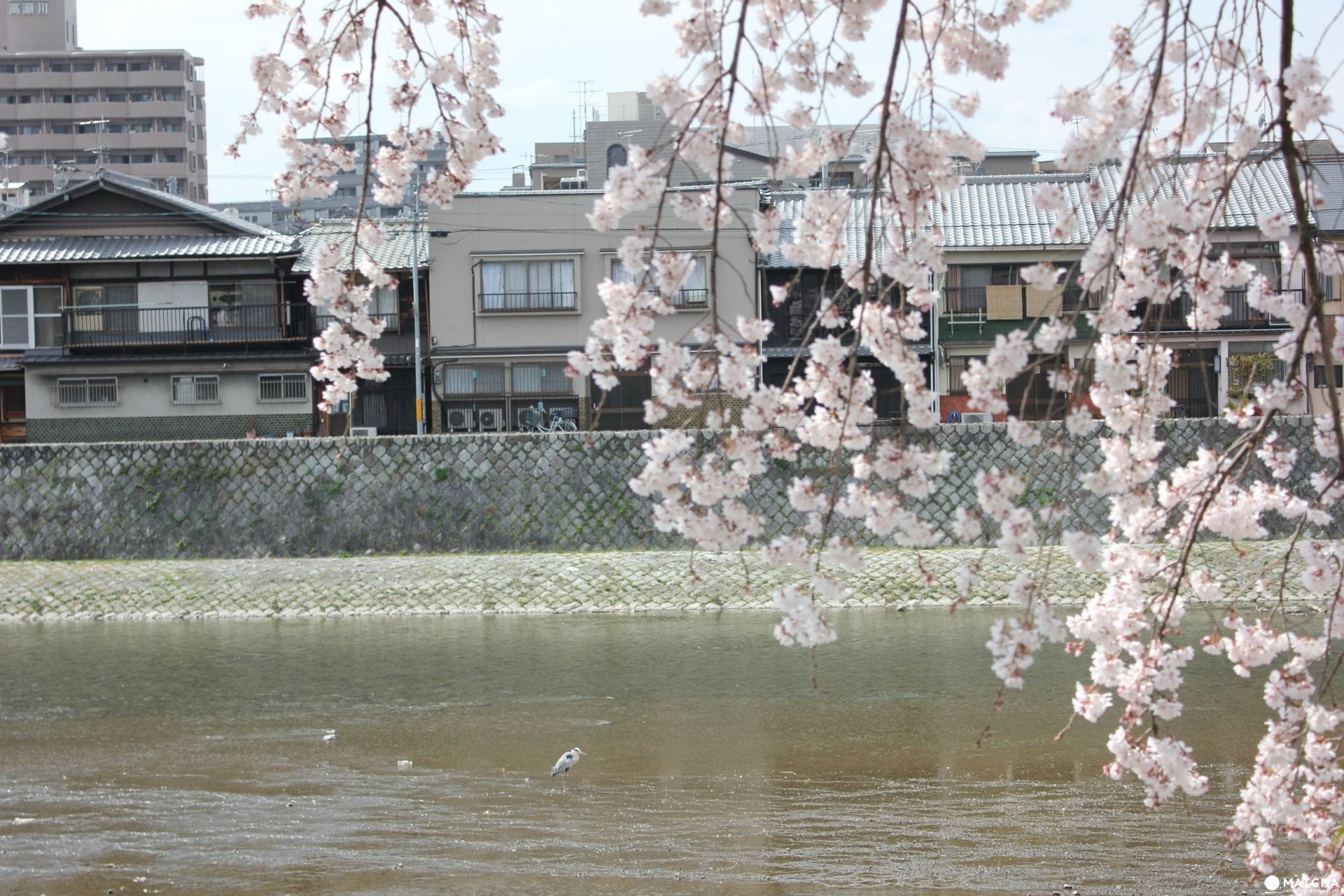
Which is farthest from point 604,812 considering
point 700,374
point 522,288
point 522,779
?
point 522,288

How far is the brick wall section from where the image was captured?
22.2m

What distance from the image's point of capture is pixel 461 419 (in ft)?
72.0

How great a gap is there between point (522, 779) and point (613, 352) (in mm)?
5162

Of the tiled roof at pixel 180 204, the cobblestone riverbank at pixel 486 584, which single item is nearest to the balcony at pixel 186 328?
the tiled roof at pixel 180 204

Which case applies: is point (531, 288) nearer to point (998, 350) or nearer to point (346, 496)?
point (346, 496)

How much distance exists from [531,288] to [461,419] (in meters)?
2.49

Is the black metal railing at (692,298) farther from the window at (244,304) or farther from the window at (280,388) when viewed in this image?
the window at (244,304)

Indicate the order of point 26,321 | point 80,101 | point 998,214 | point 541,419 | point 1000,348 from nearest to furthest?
point 1000,348, point 541,419, point 998,214, point 26,321, point 80,101

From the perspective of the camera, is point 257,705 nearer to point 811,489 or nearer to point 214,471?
point 214,471

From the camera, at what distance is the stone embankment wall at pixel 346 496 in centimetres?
1555

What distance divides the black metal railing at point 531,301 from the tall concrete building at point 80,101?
27.8 metres

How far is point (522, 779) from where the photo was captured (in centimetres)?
762

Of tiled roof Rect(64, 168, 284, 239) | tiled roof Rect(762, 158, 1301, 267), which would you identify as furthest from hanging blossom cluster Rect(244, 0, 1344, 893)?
tiled roof Rect(64, 168, 284, 239)

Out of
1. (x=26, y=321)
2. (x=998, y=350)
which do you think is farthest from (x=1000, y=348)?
(x=26, y=321)
